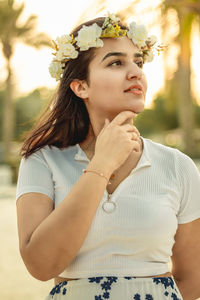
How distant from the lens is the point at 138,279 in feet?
6.47


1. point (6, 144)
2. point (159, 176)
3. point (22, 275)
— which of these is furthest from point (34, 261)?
point (6, 144)

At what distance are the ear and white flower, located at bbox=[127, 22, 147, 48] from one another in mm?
315

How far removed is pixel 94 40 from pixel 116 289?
1.13 m

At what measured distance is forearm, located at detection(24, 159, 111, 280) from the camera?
1828 mm

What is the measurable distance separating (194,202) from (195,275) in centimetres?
35

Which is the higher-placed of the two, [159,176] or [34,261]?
[159,176]

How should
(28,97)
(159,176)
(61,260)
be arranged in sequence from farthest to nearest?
(28,97) → (159,176) → (61,260)

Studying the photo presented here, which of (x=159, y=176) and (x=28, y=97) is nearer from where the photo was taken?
(x=159, y=176)

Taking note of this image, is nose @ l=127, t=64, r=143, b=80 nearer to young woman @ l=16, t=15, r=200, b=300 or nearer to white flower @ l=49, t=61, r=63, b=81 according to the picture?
young woman @ l=16, t=15, r=200, b=300

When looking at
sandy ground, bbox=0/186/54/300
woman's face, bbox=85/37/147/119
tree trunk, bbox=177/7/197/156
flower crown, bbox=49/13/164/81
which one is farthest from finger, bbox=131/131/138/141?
tree trunk, bbox=177/7/197/156

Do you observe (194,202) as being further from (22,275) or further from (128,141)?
(22,275)

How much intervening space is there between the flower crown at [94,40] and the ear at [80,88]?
0.43 ft

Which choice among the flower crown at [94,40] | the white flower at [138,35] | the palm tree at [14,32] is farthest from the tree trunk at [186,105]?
the white flower at [138,35]

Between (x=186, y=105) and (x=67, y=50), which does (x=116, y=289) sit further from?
(x=186, y=105)
